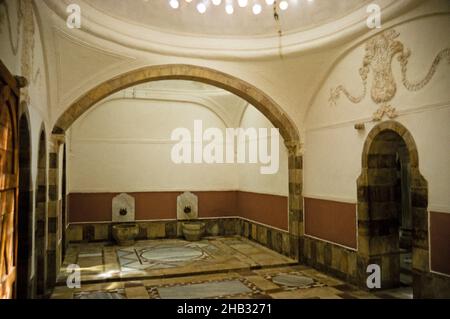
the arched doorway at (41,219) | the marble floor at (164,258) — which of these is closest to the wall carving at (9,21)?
the arched doorway at (41,219)

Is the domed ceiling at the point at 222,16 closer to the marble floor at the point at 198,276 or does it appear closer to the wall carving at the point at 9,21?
the wall carving at the point at 9,21

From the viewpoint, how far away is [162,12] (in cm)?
607

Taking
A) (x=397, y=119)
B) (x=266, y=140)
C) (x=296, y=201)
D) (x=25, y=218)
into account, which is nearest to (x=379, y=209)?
(x=397, y=119)

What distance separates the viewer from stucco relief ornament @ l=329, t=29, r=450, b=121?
5004 mm

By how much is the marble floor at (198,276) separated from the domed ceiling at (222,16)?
4.31m

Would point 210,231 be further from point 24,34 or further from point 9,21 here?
point 9,21

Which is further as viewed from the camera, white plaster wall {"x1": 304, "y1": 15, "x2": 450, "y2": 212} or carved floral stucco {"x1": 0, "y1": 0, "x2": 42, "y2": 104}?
white plaster wall {"x1": 304, "y1": 15, "x2": 450, "y2": 212}

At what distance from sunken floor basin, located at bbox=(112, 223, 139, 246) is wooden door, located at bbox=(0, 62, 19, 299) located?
5.88 metres

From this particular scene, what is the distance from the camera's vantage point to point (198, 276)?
647 cm

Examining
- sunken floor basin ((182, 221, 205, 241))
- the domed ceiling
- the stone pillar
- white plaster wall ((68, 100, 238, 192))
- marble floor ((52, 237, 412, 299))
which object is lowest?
marble floor ((52, 237, 412, 299))

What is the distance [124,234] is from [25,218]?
4.99m

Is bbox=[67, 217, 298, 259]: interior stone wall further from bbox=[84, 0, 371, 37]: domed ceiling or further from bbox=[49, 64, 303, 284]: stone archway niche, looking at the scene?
bbox=[84, 0, 371, 37]: domed ceiling

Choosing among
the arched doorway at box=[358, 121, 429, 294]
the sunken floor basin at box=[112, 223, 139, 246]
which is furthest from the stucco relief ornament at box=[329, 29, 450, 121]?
the sunken floor basin at box=[112, 223, 139, 246]

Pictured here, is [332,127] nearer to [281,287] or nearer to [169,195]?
[281,287]
